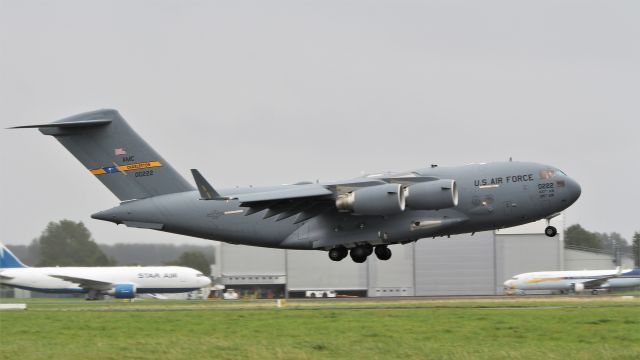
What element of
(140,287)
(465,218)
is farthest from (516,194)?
(140,287)

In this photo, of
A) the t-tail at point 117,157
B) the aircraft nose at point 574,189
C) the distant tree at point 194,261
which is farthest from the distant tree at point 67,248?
the aircraft nose at point 574,189

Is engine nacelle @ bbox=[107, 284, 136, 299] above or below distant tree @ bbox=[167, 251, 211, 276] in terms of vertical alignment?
below

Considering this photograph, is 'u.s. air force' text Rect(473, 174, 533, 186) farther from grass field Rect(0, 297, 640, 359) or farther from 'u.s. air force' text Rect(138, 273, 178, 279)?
'u.s. air force' text Rect(138, 273, 178, 279)

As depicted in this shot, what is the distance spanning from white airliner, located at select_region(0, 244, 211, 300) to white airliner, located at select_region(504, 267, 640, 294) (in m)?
19.5

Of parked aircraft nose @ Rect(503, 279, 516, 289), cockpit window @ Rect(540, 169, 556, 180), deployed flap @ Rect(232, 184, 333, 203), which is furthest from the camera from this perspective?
parked aircraft nose @ Rect(503, 279, 516, 289)

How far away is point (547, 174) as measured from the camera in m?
27.1

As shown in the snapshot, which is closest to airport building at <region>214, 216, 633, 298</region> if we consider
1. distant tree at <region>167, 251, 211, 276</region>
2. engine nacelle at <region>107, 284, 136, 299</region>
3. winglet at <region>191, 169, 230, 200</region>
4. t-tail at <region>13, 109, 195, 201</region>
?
engine nacelle at <region>107, 284, 136, 299</region>

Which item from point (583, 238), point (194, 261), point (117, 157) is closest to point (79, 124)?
point (117, 157)

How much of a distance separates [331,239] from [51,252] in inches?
1700

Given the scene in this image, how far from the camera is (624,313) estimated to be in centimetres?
2544

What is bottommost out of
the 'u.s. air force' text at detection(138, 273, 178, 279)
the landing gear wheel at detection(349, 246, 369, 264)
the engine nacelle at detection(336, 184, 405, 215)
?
the 'u.s. air force' text at detection(138, 273, 178, 279)

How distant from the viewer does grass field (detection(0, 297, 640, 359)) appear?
17.5 meters

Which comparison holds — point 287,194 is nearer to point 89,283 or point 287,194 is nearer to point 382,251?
point 382,251

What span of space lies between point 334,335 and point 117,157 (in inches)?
474
